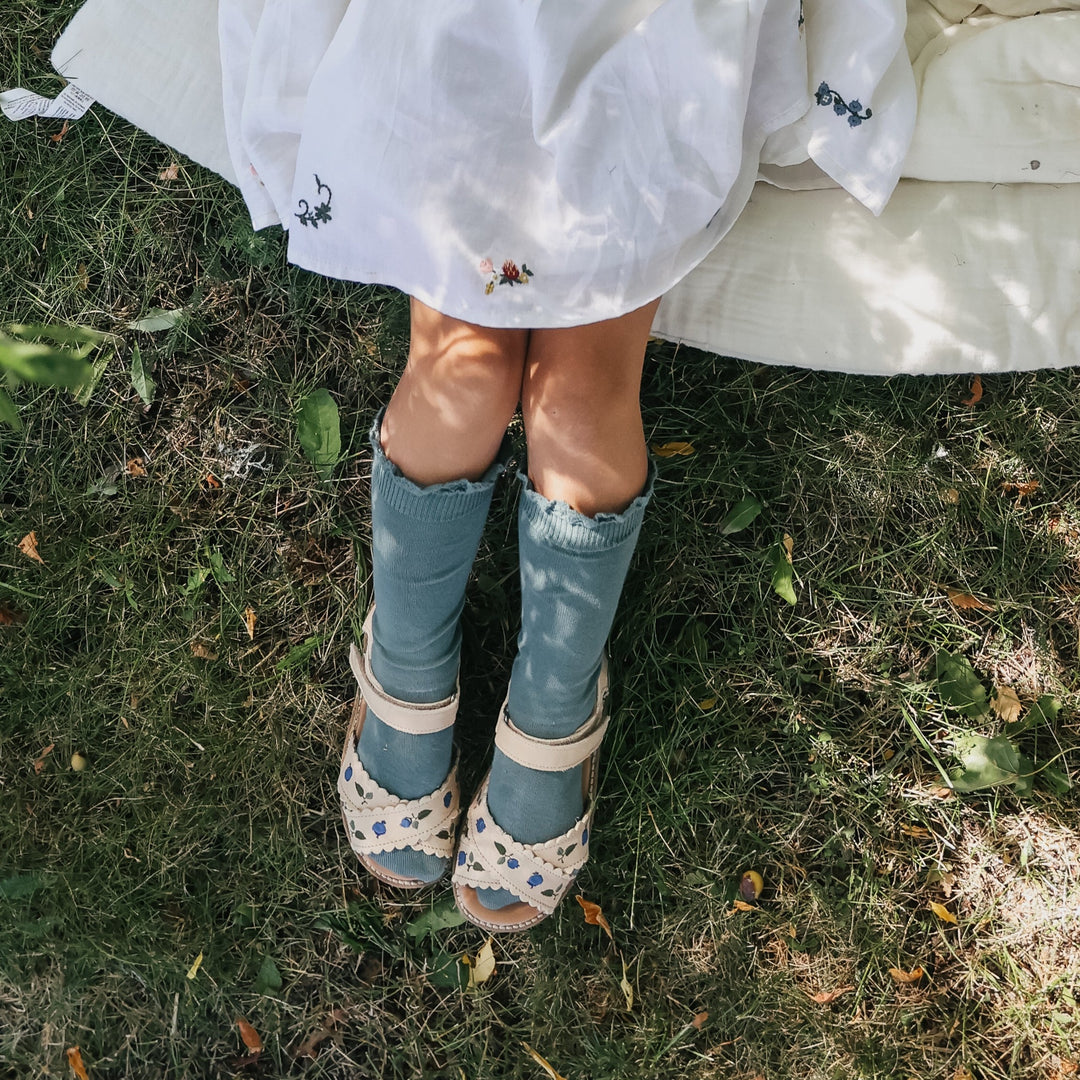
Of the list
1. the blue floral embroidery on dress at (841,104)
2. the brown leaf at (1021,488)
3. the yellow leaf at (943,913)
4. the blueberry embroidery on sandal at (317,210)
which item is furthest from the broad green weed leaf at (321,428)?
the yellow leaf at (943,913)

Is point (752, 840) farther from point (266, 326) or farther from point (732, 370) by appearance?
point (266, 326)

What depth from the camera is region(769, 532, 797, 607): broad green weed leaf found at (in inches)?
61.5

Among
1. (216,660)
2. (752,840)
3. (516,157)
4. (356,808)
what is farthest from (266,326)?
(752,840)

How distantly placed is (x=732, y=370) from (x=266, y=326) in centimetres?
83

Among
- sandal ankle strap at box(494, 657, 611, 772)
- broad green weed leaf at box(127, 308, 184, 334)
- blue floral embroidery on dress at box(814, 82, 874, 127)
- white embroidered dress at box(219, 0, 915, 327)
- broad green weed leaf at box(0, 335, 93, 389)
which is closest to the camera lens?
broad green weed leaf at box(0, 335, 93, 389)

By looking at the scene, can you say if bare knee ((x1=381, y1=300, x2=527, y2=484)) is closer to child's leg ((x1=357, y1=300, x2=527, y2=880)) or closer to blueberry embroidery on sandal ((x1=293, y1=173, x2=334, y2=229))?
child's leg ((x1=357, y1=300, x2=527, y2=880))

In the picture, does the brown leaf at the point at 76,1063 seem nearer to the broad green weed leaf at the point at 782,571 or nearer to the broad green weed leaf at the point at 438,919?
the broad green weed leaf at the point at 438,919

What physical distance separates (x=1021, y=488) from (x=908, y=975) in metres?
0.84

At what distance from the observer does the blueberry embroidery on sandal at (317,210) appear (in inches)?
43.6

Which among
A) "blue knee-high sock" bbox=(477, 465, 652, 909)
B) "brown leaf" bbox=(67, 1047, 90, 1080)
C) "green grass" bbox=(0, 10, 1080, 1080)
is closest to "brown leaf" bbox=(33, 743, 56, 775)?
"green grass" bbox=(0, 10, 1080, 1080)

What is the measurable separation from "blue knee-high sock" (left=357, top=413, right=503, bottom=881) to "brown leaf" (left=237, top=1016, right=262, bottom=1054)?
399mm

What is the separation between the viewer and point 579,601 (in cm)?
126

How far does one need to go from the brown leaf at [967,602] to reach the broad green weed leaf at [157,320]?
1438 mm

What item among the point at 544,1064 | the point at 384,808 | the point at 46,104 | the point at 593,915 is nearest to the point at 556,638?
the point at 384,808
